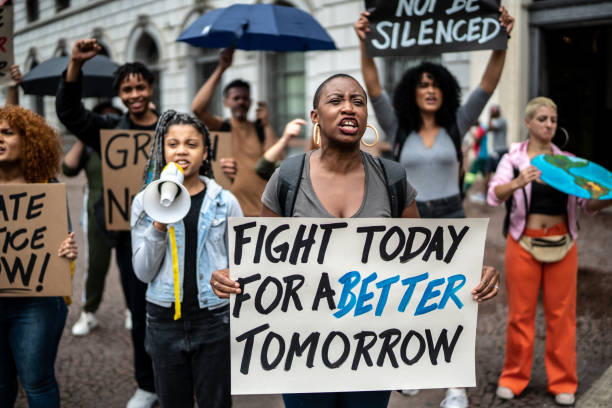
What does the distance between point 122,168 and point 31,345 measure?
126 centimetres

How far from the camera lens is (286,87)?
13570 millimetres

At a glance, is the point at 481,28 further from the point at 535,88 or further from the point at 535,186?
the point at 535,88

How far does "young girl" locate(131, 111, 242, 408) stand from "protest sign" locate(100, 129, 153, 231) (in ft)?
3.18

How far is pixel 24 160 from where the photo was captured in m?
2.76

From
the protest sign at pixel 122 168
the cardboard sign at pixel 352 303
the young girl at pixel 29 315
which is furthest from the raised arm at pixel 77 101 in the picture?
the cardboard sign at pixel 352 303

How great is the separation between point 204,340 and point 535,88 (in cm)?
841

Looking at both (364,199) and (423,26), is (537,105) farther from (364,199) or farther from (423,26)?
(364,199)

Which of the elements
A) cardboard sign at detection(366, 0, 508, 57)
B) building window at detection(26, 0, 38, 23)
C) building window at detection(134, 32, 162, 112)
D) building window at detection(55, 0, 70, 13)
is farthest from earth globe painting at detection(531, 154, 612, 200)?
building window at detection(26, 0, 38, 23)

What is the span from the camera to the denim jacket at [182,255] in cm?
249

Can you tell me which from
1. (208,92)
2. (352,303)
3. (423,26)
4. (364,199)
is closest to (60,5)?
(208,92)

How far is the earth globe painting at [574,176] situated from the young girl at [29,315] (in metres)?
2.52

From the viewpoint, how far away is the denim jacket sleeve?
7.79ft

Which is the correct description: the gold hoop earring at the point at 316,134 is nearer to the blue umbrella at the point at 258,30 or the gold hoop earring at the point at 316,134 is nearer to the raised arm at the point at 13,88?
the blue umbrella at the point at 258,30

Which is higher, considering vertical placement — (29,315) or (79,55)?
(79,55)
